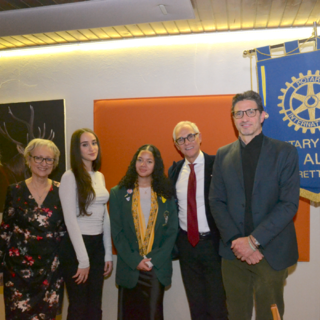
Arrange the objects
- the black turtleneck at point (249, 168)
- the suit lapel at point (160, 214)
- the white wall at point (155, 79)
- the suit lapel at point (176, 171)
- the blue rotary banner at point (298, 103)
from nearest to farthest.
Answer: the black turtleneck at point (249, 168)
the suit lapel at point (160, 214)
the blue rotary banner at point (298, 103)
the suit lapel at point (176, 171)
the white wall at point (155, 79)

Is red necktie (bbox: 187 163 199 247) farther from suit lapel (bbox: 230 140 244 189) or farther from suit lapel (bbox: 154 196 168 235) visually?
suit lapel (bbox: 230 140 244 189)

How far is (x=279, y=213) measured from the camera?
216 cm

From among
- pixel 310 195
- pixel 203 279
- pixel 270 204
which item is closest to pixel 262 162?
pixel 270 204

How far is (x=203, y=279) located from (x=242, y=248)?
2.08 feet

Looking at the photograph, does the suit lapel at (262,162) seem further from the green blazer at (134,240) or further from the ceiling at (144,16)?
the ceiling at (144,16)

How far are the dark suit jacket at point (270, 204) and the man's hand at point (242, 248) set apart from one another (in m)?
0.05

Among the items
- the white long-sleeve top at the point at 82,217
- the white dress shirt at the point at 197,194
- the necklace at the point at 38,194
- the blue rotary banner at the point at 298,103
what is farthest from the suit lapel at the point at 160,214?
the blue rotary banner at the point at 298,103

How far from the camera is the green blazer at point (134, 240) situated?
2.59 metres

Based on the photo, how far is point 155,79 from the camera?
10.8 ft

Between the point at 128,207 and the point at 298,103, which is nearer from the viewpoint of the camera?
the point at 128,207

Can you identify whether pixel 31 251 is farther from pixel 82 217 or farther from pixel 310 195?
pixel 310 195

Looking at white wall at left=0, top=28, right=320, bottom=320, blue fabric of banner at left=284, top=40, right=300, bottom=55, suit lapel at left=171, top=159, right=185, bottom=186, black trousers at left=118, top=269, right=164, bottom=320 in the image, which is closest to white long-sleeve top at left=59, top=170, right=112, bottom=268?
black trousers at left=118, top=269, right=164, bottom=320

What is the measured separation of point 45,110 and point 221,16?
2067 mm

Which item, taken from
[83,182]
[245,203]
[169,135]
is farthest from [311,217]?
[83,182]
